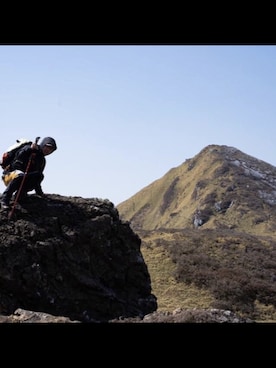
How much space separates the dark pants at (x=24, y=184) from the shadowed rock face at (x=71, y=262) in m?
0.28

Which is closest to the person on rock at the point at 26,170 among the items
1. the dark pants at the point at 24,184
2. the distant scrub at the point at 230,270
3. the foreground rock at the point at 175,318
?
the dark pants at the point at 24,184

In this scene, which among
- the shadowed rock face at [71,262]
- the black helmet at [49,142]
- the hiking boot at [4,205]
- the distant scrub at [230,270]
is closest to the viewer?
the shadowed rock face at [71,262]

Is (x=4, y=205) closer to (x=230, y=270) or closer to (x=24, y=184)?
(x=24, y=184)

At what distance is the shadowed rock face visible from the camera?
887 cm

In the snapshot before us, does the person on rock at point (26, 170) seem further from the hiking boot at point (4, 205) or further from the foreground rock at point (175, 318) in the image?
the foreground rock at point (175, 318)

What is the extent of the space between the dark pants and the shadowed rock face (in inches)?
10.8

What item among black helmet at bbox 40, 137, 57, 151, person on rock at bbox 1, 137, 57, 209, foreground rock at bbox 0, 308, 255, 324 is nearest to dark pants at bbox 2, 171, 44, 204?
person on rock at bbox 1, 137, 57, 209

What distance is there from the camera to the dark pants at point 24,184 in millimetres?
9555
